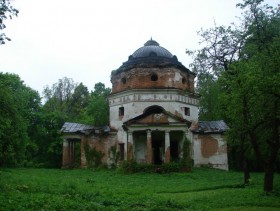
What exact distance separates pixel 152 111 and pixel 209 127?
5.49 metres

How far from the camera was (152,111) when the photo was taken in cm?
2994

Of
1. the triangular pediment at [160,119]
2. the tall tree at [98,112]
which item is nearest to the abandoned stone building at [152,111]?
the triangular pediment at [160,119]

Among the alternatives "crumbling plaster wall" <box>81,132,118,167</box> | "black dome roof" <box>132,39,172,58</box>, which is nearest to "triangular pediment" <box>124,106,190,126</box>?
"crumbling plaster wall" <box>81,132,118,167</box>

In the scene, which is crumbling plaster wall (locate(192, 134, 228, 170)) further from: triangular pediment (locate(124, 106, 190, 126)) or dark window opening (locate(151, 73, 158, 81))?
dark window opening (locate(151, 73, 158, 81))

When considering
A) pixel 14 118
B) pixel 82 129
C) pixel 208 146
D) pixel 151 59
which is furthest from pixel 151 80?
pixel 14 118

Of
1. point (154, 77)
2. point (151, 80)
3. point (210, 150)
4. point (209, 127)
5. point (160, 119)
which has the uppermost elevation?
point (154, 77)

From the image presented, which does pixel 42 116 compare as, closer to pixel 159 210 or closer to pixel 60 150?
pixel 60 150

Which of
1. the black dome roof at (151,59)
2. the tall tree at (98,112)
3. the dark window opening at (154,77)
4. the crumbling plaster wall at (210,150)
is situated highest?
the black dome roof at (151,59)

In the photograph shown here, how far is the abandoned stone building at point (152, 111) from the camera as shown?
98.2ft

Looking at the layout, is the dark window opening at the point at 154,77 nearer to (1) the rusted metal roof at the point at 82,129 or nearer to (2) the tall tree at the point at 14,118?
(1) the rusted metal roof at the point at 82,129

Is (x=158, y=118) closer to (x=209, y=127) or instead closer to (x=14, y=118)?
(x=209, y=127)

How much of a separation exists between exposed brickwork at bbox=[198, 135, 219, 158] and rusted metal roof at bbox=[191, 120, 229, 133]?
1.95 feet

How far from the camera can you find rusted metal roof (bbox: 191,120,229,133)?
30.8 metres

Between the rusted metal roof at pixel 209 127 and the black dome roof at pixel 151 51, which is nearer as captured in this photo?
the rusted metal roof at pixel 209 127
